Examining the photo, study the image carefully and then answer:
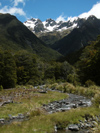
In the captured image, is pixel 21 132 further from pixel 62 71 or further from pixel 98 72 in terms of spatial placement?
pixel 62 71

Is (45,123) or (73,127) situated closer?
(73,127)

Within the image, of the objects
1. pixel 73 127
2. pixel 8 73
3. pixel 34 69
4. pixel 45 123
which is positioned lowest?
pixel 73 127

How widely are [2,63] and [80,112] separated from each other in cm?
3030

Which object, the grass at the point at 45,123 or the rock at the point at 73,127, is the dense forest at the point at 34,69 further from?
the rock at the point at 73,127

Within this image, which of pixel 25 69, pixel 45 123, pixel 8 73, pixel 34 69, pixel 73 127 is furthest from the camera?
pixel 34 69

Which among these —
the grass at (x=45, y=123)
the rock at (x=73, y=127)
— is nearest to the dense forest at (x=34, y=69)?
the grass at (x=45, y=123)

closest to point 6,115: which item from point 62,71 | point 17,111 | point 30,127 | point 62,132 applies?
point 17,111

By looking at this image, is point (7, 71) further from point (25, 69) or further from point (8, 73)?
point (25, 69)

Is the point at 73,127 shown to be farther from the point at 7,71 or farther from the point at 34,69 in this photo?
the point at 34,69

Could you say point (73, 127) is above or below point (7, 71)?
below

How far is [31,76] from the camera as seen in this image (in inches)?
1914

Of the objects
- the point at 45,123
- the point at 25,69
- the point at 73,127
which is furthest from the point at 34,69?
the point at 73,127

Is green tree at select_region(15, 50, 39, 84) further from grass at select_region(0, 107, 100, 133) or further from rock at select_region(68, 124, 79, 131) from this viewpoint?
rock at select_region(68, 124, 79, 131)

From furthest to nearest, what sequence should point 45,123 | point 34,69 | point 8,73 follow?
point 34,69 < point 8,73 < point 45,123
